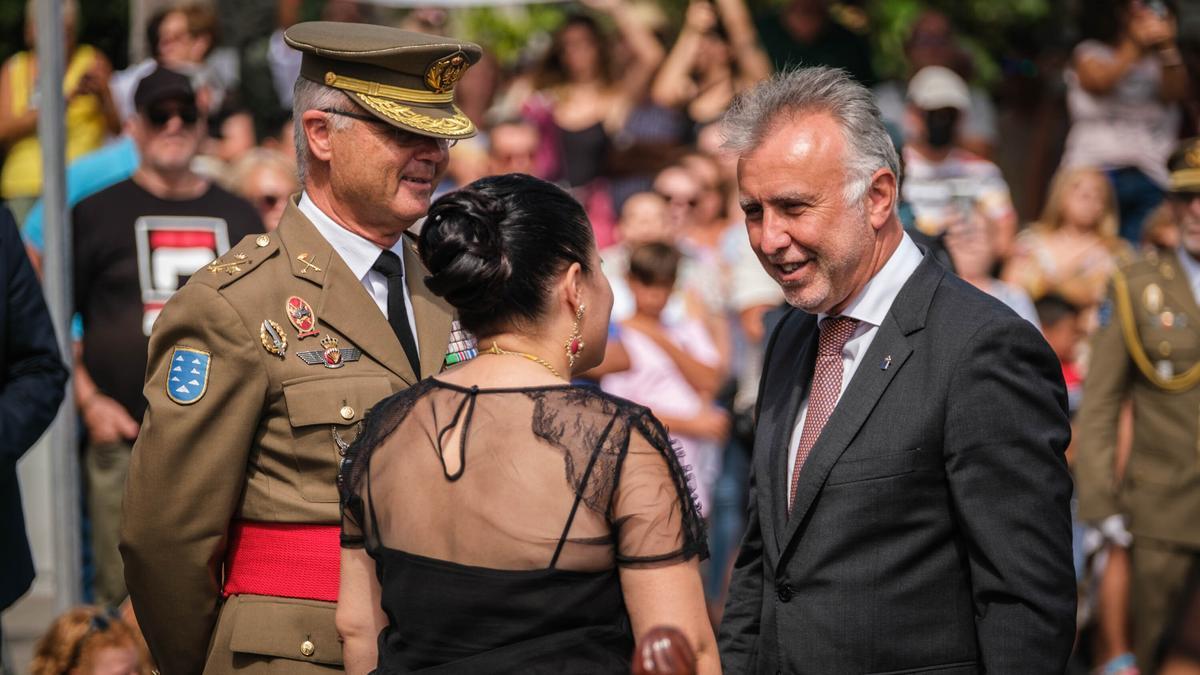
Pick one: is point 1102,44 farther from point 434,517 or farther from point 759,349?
point 434,517

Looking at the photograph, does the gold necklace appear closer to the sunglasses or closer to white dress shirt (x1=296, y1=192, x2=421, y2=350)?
white dress shirt (x1=296, y1=192, x2=421, y2=350)

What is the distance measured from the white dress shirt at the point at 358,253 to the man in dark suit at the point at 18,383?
1.32m

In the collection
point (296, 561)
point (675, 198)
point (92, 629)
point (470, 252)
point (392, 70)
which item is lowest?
point (92, 629)

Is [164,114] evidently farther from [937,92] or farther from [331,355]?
[937,92]

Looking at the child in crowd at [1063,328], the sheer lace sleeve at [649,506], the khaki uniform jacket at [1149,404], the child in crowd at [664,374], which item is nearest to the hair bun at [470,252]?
the sheer lace sleeve at [649,506]

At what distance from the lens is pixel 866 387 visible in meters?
3.54

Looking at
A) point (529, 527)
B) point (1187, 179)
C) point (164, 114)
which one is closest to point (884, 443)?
point (529, 527)

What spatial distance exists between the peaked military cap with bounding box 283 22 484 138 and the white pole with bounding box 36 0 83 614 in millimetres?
2702

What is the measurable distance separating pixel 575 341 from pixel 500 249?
0.25m

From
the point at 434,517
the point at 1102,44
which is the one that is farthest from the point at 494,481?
the point at 1102,44

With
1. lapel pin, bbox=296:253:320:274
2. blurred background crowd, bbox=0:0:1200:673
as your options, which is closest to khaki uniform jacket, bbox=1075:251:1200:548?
blurred background crowd, bbox=0:0:1200:673

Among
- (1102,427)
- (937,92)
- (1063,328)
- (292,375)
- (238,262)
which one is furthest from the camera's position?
(937,92)

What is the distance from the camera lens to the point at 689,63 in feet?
35.2

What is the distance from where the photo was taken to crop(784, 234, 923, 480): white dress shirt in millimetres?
3648
